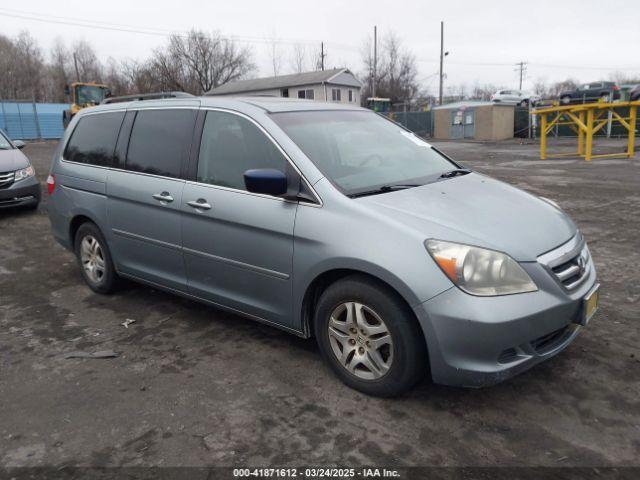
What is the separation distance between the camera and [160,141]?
14.0 feet

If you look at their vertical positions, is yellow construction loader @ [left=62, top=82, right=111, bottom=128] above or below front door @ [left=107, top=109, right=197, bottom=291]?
above

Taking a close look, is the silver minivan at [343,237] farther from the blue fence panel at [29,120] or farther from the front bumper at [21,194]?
the blue fence panel at [29,120]

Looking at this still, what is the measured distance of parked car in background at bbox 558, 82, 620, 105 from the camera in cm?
3156

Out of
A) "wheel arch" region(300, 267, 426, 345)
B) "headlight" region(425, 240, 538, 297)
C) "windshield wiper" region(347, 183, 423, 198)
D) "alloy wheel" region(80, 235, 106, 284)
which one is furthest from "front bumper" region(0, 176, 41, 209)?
"headlight" region(425, 240, 538, 297)

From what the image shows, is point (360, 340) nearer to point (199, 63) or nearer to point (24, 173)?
point (24, 173)

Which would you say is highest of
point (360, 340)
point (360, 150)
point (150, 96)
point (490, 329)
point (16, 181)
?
point (150, 96)

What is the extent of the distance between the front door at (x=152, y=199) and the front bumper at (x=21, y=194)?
203 inches

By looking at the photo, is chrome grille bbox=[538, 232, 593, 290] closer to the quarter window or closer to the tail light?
the quarter window

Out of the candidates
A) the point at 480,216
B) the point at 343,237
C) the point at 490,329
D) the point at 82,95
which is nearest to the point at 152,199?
the point at 343,237

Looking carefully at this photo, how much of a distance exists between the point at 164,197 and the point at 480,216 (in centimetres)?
231

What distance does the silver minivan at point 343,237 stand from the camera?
9.04ft

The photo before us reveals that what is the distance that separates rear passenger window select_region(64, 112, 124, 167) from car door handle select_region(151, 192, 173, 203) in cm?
86

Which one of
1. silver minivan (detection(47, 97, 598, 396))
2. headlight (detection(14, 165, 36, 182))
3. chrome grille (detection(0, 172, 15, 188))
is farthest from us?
headlight (detection(14, 165, 36, 182))

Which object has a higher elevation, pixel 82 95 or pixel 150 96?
pixel 82 95
